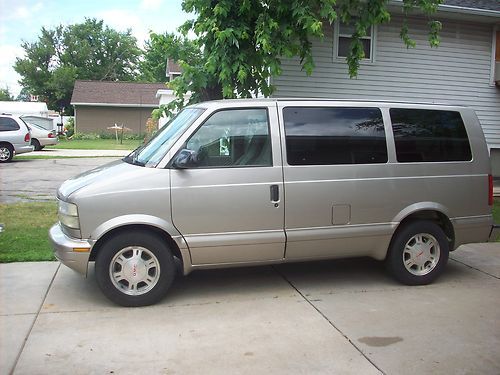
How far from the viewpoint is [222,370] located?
373 centimetres

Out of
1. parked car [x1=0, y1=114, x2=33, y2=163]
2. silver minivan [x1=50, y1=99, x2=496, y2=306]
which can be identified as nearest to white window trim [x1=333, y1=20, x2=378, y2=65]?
silver minivan [x1=50, y1=99, x2=496, y2=306]

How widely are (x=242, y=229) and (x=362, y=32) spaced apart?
16.6ft

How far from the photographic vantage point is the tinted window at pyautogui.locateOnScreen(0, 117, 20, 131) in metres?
19.0

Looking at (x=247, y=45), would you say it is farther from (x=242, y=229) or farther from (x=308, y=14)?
A: (x=242, y=229)

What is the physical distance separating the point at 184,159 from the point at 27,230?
13.2 feet

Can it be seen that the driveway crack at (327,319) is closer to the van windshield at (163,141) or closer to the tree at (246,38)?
the van windshield at (163,141)

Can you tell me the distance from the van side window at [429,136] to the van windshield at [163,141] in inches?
85.4

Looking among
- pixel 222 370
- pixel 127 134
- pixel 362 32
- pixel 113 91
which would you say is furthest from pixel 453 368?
pixel 113 91

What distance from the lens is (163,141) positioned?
5.23 m

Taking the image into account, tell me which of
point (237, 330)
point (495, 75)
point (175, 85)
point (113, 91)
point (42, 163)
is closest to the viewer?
point (237, 330)

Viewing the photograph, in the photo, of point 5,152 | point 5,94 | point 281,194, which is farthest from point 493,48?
point 5,94

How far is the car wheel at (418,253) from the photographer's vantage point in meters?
5.61

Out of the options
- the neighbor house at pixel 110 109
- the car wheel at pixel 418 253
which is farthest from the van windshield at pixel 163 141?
the neighbor house at pixel 110 109

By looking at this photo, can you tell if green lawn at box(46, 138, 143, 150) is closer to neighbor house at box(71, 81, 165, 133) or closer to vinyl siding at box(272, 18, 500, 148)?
neighbor house at box(71, 81, 165, 133)
